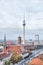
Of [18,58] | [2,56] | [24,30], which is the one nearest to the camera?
[18,58]

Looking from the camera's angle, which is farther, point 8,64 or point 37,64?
point 8,64

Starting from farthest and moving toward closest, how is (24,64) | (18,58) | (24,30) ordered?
(24,30), (18,58), (24,64)

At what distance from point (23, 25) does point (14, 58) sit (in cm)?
2847

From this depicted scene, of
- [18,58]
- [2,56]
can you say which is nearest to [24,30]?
[2,56]

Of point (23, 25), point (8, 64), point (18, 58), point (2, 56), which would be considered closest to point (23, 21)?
point (23, 25)

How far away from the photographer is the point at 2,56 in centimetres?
2753

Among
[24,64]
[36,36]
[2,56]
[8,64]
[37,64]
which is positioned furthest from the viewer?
[36,36]

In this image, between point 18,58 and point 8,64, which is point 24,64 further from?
point 18,58

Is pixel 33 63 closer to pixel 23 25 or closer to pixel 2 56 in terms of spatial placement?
pixel 2 56

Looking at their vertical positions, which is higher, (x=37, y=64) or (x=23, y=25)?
(x=23, y=25)

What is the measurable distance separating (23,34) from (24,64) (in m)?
32.5

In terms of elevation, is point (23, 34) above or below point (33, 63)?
above

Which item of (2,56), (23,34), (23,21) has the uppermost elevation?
(23,21)

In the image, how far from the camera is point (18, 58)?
22.5 m
